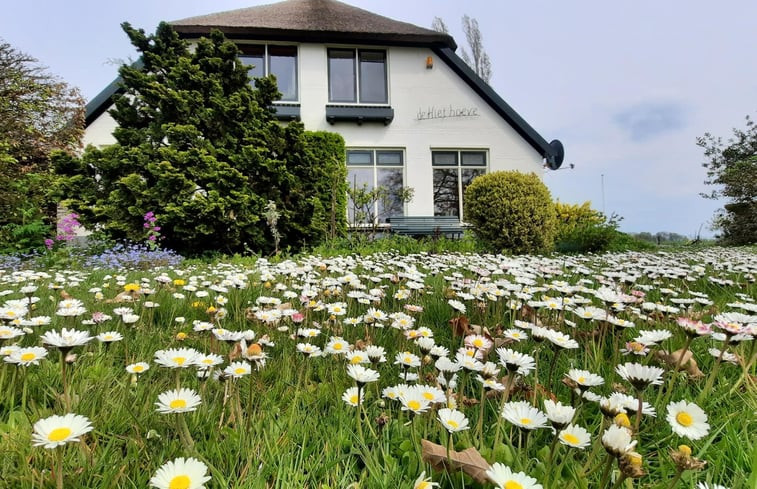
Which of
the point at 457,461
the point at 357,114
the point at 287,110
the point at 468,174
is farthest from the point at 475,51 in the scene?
the point at 457,461

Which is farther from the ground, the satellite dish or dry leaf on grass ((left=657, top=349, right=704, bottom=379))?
the satellite dish

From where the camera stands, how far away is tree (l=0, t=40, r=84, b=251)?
8070mm

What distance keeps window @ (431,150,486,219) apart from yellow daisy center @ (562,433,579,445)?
36.6 feet

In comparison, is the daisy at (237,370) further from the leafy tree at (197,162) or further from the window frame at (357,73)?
the window frame at (357,73)

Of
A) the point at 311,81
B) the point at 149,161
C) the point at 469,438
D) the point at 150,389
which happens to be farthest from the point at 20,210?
the point at 469,438

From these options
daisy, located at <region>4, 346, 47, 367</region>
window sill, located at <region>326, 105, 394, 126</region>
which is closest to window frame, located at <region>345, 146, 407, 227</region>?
window sill, located at <region>326, 105, 394, 126</region>

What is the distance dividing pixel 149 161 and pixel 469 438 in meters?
7.70

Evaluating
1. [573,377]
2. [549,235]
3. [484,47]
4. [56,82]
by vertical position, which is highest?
[484,47]

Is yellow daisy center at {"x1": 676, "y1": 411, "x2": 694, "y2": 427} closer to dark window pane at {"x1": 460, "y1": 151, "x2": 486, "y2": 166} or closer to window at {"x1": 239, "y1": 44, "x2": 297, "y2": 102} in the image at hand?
dark window pane at {"x1": 460, "y1": 151, "x2": 486, "y2": 166}

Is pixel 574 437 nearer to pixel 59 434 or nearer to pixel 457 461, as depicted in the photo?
pixel 457 461

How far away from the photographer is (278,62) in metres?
11.5

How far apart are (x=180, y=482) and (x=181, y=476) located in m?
0.01

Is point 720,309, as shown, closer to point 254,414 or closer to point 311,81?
point 254,414

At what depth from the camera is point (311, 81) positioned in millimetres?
11266
